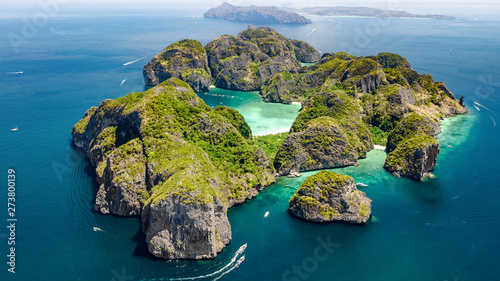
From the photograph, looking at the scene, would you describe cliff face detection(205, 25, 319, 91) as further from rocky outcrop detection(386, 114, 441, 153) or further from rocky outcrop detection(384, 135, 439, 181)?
rocky outcrop detection(384, 135, 439, 181)

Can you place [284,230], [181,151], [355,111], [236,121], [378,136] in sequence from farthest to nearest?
[355,111]
[378,136]
[236,121]
[181,151]
[284,230]

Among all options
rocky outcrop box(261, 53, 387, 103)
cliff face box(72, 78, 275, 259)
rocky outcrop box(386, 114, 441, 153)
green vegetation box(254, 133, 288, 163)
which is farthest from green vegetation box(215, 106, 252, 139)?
rocky outcrop box(261, 53, 387, 103)

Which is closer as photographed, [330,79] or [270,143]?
[270,143]

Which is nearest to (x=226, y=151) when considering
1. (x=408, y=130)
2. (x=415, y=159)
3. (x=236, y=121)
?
(x=236, y=121)

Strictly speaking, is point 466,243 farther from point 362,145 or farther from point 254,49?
point 254,49

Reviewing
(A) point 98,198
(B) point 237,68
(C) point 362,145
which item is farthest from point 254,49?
(A) point 98,198

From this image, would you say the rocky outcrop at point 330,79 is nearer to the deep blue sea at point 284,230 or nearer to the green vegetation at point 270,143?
the deep blue sea at point 284,230

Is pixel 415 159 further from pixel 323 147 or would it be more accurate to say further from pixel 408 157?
pixel 323 147

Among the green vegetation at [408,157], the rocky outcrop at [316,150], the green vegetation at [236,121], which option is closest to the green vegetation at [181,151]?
the green vegetation at [236,121]
